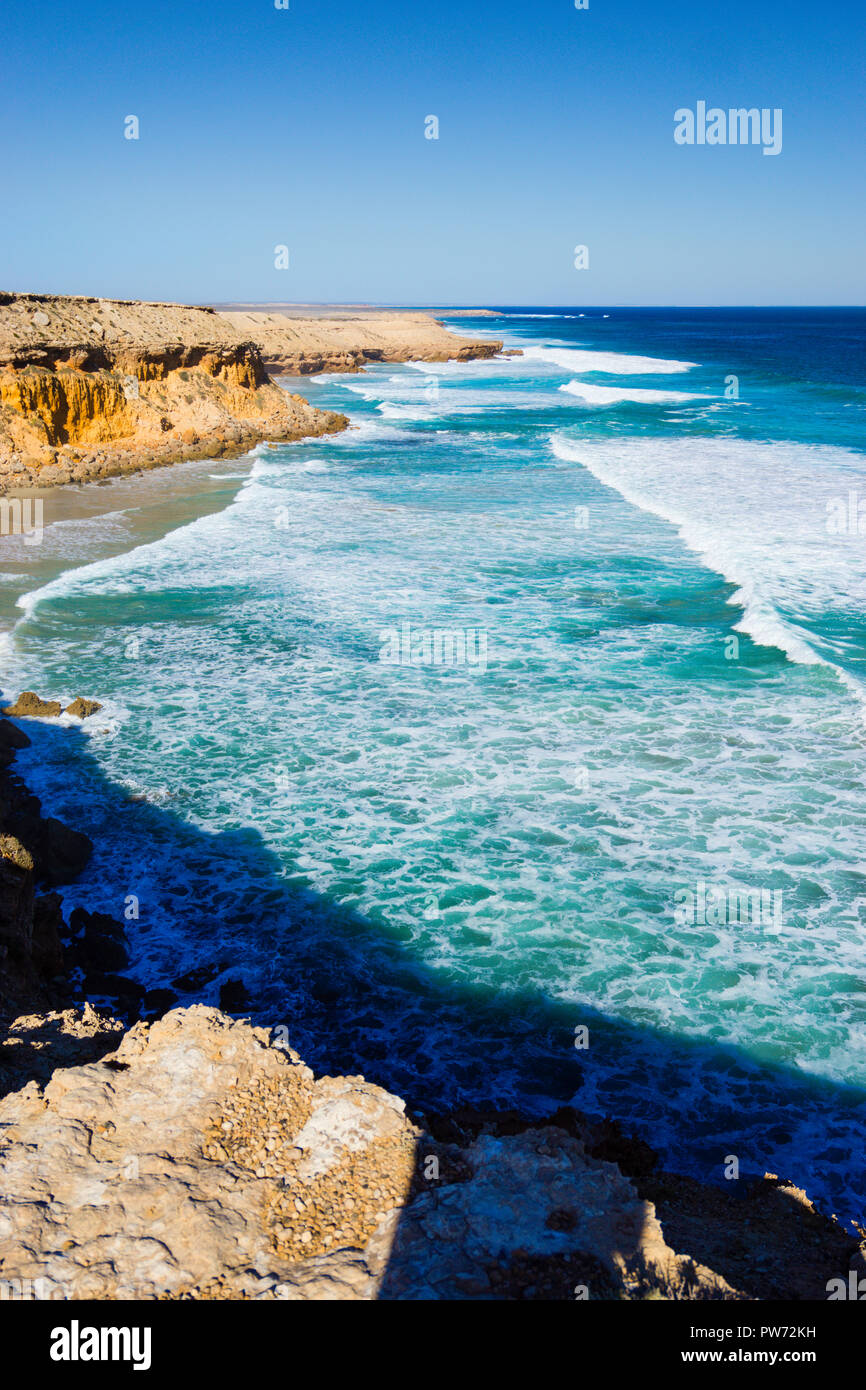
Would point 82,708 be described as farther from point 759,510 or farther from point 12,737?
point 759,510

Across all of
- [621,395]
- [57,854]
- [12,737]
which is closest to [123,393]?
[12,737]

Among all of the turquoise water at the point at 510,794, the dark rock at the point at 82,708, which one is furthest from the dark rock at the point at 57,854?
the dark rock at the point at 82,708

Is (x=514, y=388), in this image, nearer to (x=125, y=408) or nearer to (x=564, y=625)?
(x=125, y=408)

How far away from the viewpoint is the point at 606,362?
82.5 metres

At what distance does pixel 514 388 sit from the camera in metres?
59.5

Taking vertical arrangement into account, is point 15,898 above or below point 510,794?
above

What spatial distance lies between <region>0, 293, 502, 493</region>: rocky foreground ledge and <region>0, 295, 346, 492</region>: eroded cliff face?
0.04 meters

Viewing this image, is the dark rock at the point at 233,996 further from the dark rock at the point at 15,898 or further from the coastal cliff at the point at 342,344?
the coastal cliff at the point at 342,344

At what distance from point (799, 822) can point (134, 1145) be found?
7985 millimetres

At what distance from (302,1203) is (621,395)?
182 ft

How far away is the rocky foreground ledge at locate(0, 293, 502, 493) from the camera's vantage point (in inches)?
1143

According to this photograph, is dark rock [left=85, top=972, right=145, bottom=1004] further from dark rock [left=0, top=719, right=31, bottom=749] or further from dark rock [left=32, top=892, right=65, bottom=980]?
dark rock [left=0, top=719, right=31, bottom=749]

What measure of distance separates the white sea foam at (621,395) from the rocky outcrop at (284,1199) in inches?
1952

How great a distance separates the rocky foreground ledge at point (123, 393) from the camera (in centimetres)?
2903
